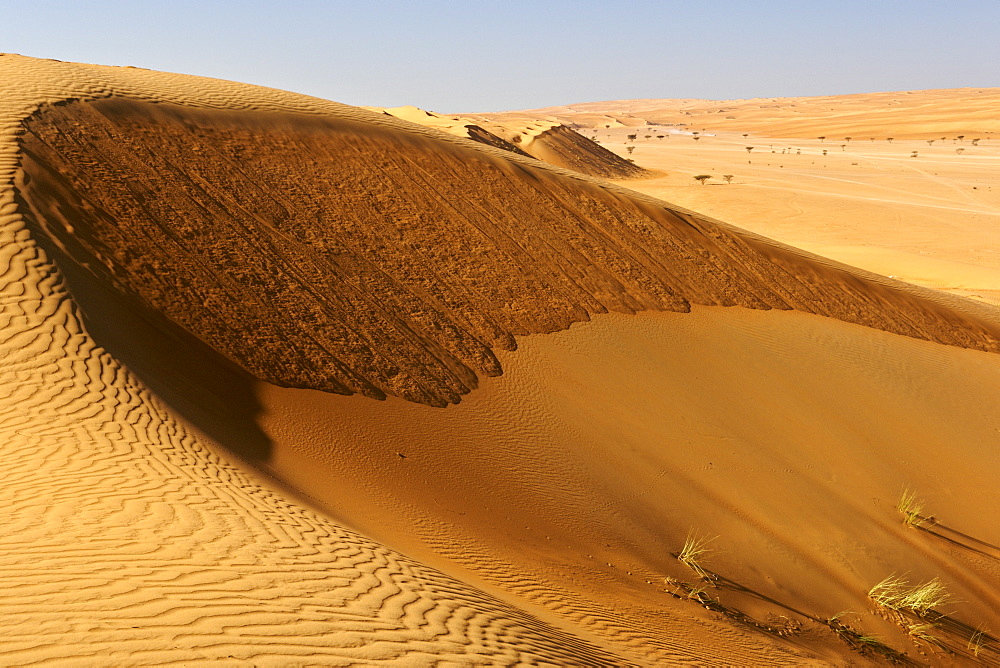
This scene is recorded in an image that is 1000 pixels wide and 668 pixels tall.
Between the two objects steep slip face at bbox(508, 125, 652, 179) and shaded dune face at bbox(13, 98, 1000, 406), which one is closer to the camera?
shaded dune face at bbox(13, 98, 1000, 406)

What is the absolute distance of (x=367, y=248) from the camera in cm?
1253

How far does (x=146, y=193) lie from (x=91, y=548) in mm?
7849

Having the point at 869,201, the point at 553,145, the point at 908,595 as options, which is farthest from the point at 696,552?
the point at 553,145

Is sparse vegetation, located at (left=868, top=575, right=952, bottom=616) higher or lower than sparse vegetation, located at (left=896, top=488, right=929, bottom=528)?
lower

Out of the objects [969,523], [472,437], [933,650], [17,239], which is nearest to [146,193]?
[17,239]

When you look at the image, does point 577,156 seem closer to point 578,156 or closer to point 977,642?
point 578,156

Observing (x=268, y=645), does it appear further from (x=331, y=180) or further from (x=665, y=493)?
(x=331, y=180)

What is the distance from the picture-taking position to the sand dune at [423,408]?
507 cm

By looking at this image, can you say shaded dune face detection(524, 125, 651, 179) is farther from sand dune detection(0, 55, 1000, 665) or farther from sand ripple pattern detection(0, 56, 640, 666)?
sand ripple pattern detection(0, 56, 640, 666)

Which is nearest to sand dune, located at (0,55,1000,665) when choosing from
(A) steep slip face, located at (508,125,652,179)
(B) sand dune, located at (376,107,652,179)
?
(B) sand dune, located at (376,107,652,179)

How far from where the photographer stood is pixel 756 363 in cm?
1314

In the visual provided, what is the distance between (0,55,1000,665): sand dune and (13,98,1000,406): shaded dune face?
0.06m

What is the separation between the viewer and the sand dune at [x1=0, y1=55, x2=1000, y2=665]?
199 inches

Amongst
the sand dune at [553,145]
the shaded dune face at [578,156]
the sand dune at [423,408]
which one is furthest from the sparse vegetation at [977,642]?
the shaded dune face at [578,156]
